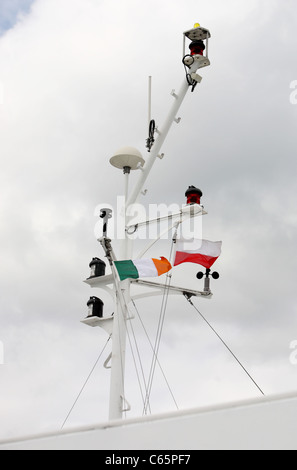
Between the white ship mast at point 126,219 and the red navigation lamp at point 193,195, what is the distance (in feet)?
0.69

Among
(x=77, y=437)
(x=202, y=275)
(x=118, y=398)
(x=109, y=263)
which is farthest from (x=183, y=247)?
(x=77, y=437)

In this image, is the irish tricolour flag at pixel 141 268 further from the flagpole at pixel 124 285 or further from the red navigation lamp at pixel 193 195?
→ the red navigation lamp at pixel 193 195

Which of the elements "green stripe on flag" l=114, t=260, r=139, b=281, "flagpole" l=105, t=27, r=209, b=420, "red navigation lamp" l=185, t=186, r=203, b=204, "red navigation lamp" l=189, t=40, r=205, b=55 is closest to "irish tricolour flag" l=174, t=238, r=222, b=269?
"red navigation lamp" l=185, t=186, r=203, b=204

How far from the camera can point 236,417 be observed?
5383 millimetres

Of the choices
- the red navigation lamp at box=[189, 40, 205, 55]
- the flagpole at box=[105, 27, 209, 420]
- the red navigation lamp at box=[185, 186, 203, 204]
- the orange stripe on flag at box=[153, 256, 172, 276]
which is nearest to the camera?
the flagpole at box=[105, 27, 209, 420]

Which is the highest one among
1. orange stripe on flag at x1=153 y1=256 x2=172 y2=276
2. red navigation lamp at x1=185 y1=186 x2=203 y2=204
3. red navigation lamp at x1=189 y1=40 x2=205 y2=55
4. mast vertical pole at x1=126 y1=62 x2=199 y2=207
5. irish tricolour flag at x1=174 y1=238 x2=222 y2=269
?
red navigation lamp at x1=189 y1=40 x2=205 y2=55

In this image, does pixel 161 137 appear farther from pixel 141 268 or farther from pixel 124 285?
pixel 124 285

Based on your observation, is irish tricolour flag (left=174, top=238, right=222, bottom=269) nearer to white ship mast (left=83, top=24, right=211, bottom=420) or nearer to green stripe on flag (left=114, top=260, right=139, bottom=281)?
white ship mast (left=83, top=24, right=211, bottom=420)

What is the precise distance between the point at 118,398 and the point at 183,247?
3.40 m

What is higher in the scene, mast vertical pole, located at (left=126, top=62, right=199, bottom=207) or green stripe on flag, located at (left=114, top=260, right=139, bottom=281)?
mast vertical pole, located at (left=126, top=62, right=199, bottom=207)

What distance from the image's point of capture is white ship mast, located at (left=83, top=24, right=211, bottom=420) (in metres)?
11.0

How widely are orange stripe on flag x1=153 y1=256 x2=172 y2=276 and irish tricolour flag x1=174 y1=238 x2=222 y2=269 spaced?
13.7 inches

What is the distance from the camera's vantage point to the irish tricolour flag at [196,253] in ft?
41.4

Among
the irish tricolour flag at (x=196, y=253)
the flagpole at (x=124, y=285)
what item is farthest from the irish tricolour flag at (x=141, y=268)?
the irish tricolour flag at (x=196, y=253)
